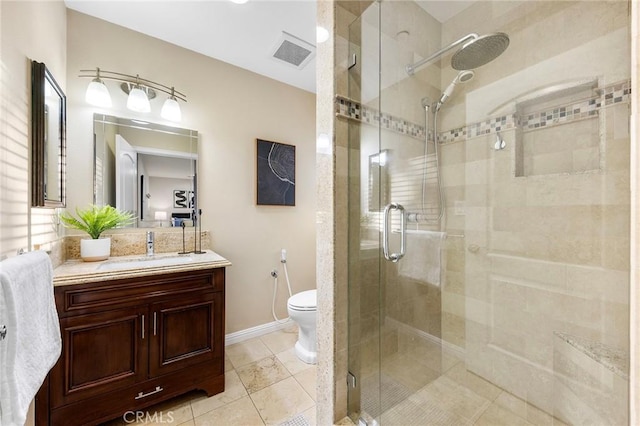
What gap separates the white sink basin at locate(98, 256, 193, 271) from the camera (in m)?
1.54

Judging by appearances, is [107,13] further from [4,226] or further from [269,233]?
[269,233]

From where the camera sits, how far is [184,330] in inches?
63.2

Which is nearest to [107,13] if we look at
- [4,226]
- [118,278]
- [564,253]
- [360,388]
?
[4,226]

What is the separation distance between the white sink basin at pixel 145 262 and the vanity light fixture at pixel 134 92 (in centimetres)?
111

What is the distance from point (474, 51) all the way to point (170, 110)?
2165mm

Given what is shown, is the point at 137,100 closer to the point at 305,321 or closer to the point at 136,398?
the point at 136,398

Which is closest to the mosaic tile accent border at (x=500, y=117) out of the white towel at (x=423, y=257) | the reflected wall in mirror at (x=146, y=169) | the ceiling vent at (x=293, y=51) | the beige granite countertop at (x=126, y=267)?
the white towel at (x=423, y=257)

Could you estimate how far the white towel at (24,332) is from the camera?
0.72 metres

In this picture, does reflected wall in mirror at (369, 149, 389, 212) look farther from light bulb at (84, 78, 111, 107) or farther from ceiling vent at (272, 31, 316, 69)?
light bulb at (84, 78, 111, 107)

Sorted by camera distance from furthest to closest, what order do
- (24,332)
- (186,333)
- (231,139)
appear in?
(231,139) < (186,333) < (24,332)

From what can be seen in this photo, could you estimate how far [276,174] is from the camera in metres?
2.57

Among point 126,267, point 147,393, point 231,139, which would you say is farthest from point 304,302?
point 231,139

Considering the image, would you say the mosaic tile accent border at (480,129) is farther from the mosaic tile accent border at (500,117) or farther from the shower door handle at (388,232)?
the shower door handle at (388,232)

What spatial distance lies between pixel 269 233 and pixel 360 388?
1.61 metres
